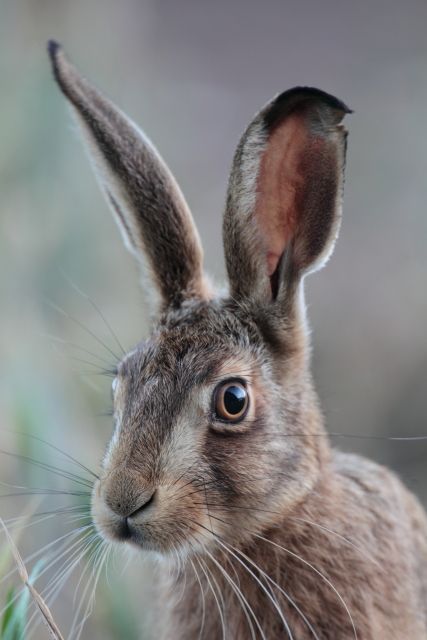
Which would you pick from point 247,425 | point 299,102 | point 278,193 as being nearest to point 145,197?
point 278,193

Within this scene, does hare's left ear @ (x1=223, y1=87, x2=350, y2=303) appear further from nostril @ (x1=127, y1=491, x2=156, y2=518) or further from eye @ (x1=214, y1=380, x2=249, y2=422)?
nostril @ (x1=127, y1=491, x2=156, y2=518)

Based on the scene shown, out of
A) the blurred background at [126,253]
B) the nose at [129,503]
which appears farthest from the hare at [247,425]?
the blurred background at [126,253]

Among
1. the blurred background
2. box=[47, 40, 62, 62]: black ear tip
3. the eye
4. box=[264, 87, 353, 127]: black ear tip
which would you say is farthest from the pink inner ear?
box=[47, 40, 62, 62]: black ear tip

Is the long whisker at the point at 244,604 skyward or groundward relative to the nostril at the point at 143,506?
groundward

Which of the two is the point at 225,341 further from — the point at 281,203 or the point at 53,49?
the point at 53,49

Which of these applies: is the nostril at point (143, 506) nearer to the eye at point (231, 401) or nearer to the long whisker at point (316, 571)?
the eye at point (231, 401)

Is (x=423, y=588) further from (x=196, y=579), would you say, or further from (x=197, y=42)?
(x=197, y=42)
